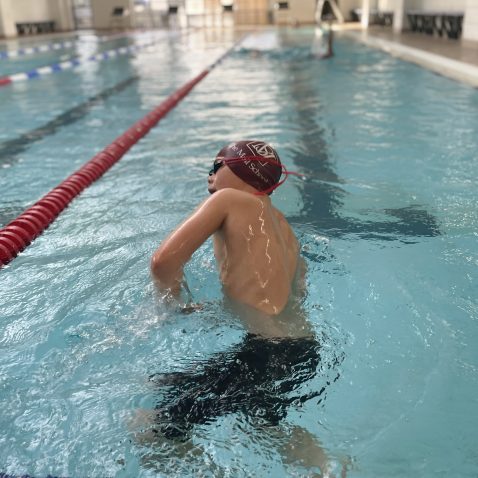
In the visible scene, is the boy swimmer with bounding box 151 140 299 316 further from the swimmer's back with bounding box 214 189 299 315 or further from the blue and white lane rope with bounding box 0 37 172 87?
the blue and white lane rope with bounding box 0 37 172 87

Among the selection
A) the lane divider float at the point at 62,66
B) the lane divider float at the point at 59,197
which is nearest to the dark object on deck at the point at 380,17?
the lane divider float at the point at 62,66

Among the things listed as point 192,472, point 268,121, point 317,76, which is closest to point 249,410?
point 192,472

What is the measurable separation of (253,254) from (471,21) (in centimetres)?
1536

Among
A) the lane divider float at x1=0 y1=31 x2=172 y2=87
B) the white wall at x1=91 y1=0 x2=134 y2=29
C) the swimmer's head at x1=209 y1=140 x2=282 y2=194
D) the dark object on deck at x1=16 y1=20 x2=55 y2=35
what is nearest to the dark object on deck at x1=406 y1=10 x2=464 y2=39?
the lane divider float at x1=0 y1=31 x2=172 y2=87

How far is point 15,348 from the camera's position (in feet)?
7.39

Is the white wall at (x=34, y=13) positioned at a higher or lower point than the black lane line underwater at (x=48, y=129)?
higher

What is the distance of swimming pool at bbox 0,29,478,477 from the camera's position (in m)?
1.68

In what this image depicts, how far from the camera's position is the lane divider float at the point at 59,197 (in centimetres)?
322

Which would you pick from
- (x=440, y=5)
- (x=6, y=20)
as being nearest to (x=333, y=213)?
(x=440, y=5)

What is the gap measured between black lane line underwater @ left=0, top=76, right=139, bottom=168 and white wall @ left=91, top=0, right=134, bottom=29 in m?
28.0

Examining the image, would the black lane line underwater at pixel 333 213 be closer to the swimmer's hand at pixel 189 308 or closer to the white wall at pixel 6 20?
the swimmer's hand at pixel 189 308

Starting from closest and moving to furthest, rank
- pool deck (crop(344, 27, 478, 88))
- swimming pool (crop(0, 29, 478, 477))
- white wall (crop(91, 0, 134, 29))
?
swimming pool (crop(0, 29, 478, 477)) < pool deck (crop(344, 27, 478, 88)) < white wall (crop(91, 0, 134, 29))

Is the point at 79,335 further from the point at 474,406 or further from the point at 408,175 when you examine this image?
the point at 408,175

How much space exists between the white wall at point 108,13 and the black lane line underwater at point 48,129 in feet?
91.9
